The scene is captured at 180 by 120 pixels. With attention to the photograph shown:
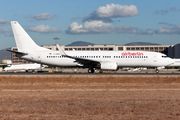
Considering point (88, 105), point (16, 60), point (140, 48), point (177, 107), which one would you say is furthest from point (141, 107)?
point (16, 60)

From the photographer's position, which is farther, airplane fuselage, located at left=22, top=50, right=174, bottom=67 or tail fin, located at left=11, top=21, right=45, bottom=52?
tail fin, located at left=11, top=21, right=45, bottom=52

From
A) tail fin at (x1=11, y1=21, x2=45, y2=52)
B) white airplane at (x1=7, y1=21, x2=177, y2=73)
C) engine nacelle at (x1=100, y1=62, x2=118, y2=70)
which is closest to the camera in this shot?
engine nacelle at (x1=100, y1=62, x2=118, y2=70)

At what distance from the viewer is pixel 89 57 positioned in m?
40.9

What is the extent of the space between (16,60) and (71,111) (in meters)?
188

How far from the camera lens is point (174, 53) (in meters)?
119

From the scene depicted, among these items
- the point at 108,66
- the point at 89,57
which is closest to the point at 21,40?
the point at 89,57

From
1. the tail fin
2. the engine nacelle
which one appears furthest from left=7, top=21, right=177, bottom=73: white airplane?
the engine nacelle

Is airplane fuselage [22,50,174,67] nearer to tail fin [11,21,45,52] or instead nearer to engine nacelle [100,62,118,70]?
tail fin [11,21,45,52]

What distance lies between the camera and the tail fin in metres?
42.0

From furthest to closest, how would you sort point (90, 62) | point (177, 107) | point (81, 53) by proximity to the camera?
→ point (81, 53) < point (90, 62) < point (177, 107)

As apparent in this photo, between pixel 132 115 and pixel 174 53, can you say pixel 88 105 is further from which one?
pixel 174 53

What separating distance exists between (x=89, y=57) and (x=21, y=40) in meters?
12.6

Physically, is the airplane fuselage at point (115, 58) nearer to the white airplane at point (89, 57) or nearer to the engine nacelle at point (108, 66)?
the white airplane at point (89, 57)

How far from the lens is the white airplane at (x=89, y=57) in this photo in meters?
40.1
